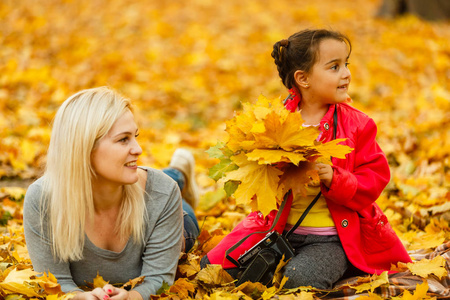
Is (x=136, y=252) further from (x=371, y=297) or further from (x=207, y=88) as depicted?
(x=207, y=88)

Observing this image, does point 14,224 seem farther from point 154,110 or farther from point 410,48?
point 410,48

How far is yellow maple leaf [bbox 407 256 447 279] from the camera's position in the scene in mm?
2439

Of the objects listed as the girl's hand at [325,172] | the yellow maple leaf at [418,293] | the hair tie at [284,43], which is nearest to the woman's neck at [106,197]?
the girl's hand at [325,172]

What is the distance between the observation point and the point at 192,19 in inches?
412

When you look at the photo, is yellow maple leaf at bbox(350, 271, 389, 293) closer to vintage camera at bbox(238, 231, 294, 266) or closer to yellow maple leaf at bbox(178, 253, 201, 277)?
Result: vintage camera at bbox(238, 231, 294, 266)

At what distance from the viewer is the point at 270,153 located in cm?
211

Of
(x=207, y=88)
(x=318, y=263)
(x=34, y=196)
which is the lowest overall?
(x=318, y=263)

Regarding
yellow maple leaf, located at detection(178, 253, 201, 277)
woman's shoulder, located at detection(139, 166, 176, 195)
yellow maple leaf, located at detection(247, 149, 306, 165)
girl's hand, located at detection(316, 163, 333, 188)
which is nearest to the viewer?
yellow maple leaf, located at detection(247, 149, 306, 165)

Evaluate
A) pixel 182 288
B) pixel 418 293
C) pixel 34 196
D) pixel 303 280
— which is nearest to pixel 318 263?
pixel 303 280

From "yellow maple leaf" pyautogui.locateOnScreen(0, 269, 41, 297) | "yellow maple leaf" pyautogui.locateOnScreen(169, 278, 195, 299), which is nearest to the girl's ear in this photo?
"yellow maple leaf" pyautogui.locateOnScreen(169, 278, 195, 299)

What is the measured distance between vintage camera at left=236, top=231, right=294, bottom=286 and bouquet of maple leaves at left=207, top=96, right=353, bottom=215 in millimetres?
259

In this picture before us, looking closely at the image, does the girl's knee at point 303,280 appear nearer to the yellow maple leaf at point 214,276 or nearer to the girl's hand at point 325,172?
the yellow maple leaf at point 214,276

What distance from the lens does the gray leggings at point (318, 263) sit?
2.43 m

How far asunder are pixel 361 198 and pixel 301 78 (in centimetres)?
67
